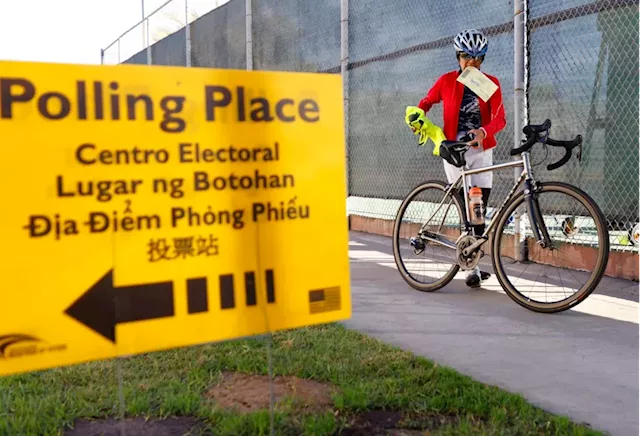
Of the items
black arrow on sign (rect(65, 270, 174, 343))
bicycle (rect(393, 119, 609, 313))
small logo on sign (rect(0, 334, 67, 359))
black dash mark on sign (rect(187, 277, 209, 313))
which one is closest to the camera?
small logo on sign (rect(0, 334, 67, 359))

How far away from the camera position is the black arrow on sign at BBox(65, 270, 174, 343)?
2.23 metres

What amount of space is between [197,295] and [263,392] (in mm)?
1015

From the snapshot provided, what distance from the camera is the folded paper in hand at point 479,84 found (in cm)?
535

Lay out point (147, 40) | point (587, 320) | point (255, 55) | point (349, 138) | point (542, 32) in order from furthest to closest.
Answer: point (147, 40) → point (255, 55) → point (349, 138) → point (542, 32) → point (587, 320)

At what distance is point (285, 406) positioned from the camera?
2.98m

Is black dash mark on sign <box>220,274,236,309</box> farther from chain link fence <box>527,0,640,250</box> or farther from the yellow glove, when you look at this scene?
chain link fence <box>527,0,640,250</box>

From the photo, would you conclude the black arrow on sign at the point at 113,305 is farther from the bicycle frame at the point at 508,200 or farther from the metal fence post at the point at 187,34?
the metal fence post at the point at 187,34

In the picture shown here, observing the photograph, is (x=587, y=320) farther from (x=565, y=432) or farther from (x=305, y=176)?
(x=305, y=176)

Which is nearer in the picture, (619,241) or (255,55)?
(619,241)

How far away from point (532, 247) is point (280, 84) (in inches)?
177

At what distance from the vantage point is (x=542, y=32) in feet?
20.7

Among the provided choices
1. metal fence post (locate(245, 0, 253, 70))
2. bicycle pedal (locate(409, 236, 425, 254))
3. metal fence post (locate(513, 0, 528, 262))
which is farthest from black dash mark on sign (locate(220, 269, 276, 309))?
metal fence post (locate(245, 0, 253, 70))

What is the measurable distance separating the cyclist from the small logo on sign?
12.8 feet

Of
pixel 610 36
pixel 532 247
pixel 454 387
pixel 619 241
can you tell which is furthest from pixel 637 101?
pixel 454 387
